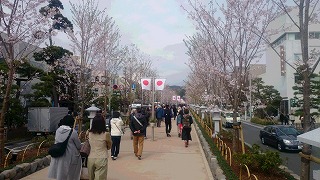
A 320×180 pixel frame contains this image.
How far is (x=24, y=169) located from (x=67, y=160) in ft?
9.21

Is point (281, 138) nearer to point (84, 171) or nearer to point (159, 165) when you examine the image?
point (159, 165)

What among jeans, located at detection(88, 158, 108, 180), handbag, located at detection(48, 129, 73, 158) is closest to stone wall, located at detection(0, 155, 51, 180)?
handbag, located at detection(48, 129, 73, 158)

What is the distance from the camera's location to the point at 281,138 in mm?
16328

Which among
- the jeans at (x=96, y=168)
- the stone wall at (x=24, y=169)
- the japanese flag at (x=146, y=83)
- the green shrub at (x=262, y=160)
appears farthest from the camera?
the japanese flag at (x=146, y=83)

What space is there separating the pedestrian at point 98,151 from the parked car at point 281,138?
11514mm

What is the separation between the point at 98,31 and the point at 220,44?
6.45 meters

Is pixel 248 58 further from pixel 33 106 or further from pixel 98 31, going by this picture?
pixel 33 106

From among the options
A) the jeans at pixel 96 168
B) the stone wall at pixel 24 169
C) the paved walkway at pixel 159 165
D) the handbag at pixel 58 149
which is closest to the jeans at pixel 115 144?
the paved walkway at pixel 159 165

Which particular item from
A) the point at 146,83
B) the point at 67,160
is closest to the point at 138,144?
the point at 67,160

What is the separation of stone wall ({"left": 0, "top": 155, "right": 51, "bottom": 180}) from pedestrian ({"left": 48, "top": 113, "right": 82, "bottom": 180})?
5.97ft

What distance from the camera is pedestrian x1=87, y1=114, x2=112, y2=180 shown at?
5984 millimetres

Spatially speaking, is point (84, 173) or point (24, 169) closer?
point (84, 173)

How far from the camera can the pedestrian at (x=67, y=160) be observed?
5.58m

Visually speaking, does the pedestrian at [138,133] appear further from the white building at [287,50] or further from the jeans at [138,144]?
the white building at [287,50]
